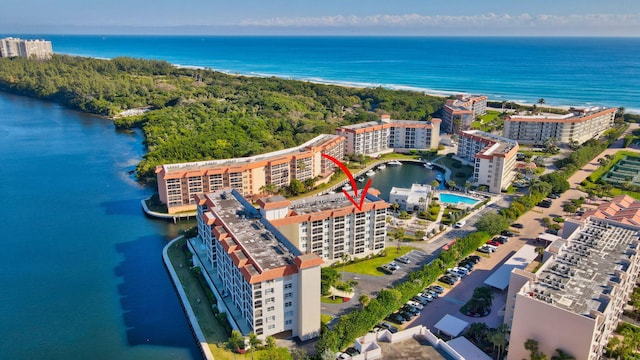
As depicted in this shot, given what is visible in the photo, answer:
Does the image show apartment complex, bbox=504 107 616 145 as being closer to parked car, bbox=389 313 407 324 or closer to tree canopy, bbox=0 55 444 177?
tree canopy, bbox=0 55 444 177

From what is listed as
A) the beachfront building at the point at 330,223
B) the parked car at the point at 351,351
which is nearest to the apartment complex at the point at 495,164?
the beachfront building at the point at 330,223

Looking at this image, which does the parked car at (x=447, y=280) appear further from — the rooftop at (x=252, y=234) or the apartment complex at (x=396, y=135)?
the apartment complex at (x=396, y=135)

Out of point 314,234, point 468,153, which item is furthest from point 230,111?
point 314,234

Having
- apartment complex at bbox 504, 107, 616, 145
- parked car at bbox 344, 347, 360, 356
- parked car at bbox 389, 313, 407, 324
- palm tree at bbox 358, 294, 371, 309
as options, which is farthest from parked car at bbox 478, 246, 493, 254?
apartment complex at bbox 504, 107, 616, 145

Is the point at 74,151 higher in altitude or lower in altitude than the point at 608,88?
lower

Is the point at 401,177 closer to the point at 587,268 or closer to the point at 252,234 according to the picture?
the point at 252,234

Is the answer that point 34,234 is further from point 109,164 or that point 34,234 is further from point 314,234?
point 314,234

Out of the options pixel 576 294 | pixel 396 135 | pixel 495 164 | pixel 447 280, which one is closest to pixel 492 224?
pixel 447 280
